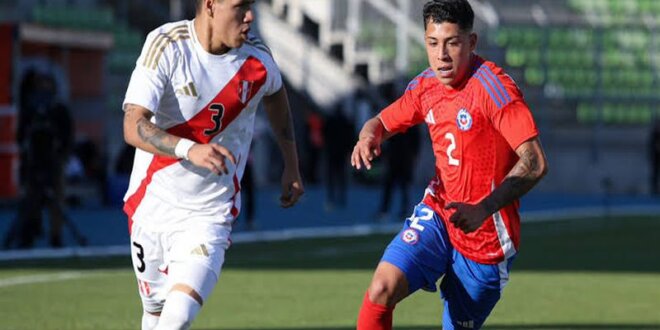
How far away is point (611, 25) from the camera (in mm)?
43656

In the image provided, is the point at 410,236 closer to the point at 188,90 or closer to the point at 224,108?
the point at 224,108

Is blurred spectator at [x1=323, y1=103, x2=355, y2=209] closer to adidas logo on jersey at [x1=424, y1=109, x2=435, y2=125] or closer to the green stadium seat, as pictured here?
the green stadium seat

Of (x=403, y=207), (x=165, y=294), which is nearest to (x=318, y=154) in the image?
(x=403, y=207)

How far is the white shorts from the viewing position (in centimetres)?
781

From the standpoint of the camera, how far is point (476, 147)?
8.33 meters

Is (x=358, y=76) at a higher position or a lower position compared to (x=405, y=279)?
lower

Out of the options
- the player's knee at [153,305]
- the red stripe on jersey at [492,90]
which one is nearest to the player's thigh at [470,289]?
the red stripe on jersey at [492,90]

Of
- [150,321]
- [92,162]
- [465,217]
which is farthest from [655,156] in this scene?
[465,217]

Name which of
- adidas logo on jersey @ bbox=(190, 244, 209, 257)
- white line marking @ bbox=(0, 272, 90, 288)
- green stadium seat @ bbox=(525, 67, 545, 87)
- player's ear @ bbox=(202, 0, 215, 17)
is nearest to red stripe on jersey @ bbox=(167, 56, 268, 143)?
player's ear @ bbox=(202, 0, 215, 17)

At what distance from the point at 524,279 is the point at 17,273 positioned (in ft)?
17.3

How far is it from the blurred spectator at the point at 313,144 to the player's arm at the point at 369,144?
29.6m

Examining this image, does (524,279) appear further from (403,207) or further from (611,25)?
(611,25)

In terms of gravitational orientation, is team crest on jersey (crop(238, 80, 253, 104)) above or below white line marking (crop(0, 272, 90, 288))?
above

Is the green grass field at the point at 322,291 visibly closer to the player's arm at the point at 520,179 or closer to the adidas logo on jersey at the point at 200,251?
the adidas logo on jersey at the point at 200,251
